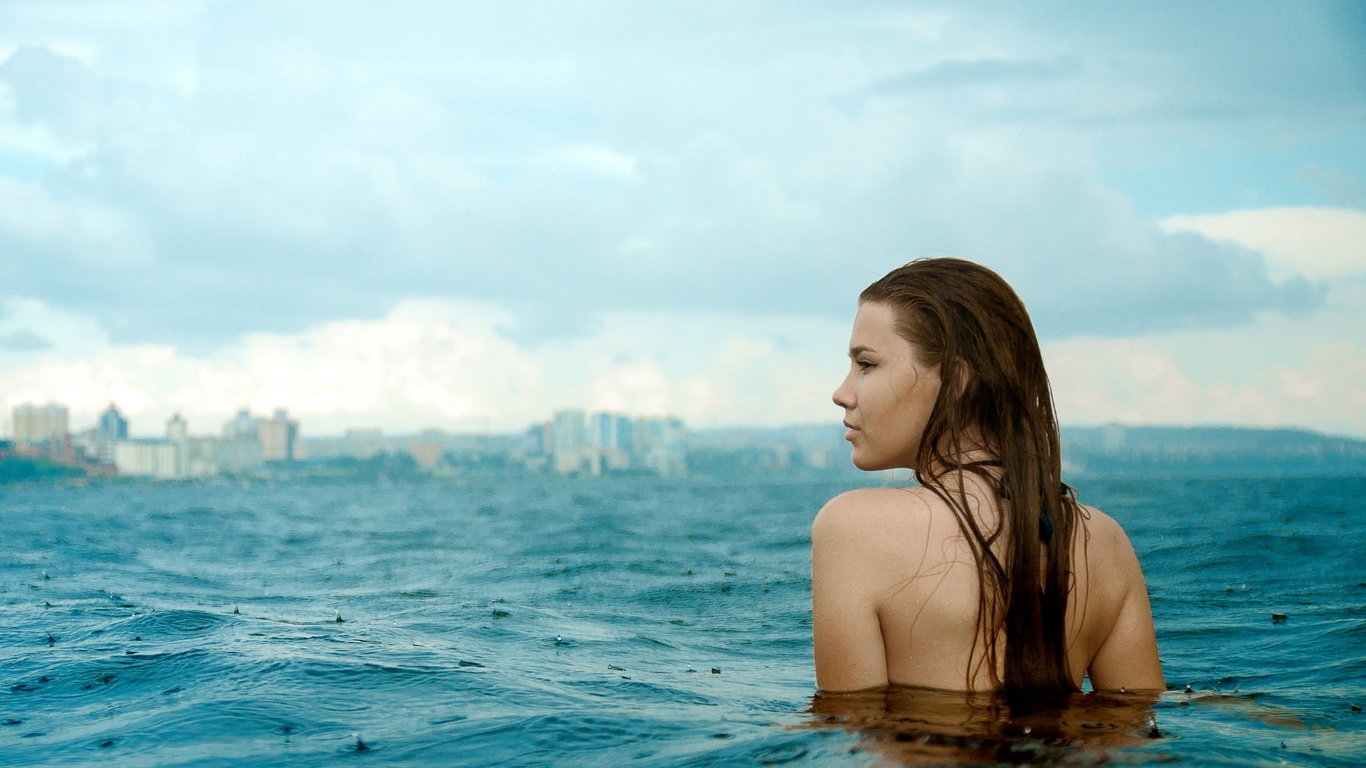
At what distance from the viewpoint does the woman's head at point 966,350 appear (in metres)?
3.12

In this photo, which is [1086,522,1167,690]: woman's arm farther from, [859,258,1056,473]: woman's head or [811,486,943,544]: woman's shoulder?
Answer: [811,486,943,544]: woman's shoulder

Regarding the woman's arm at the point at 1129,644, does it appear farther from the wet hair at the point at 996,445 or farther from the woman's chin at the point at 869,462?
the woman's chin at the point at 869,462

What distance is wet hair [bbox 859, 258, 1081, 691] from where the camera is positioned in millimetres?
3084

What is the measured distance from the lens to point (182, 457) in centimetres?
17762

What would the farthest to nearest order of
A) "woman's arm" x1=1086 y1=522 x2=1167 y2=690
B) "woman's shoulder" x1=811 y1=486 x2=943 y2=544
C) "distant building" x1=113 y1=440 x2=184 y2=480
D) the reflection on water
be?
"distant building" x1=113 y1=440 x2=184 y2=480 → "woman's arm" x1=1086 y1=522 x2=1167 y2=690 → "woman's shoulder" x1=811 y1=486 x2=943 y2=544 → the reflection on water

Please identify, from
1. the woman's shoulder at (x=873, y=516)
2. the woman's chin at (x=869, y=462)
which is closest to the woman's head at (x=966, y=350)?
the woman's chin at (x=869, y=462)

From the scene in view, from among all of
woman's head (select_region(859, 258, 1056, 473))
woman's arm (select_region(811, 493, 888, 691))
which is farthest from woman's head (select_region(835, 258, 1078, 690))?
woman's arm (select_region(811, 493, 888, 691))

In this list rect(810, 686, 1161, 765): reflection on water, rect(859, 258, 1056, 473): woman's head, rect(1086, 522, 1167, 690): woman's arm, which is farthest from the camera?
rect(1086, 522, 1167, 690): woman's arm

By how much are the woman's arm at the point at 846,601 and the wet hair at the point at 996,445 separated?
0.28 metres

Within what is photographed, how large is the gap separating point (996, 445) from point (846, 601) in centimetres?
63

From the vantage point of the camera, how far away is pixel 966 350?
10.3ft

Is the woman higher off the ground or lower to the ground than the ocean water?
higher

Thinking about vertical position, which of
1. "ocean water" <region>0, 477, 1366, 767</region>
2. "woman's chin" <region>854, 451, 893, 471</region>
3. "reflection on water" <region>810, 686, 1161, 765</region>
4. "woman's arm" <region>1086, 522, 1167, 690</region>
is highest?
"woman's chin" <region>854, 451, 893, 471</region>

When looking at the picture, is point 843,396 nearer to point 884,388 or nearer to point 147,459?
point 884,388
